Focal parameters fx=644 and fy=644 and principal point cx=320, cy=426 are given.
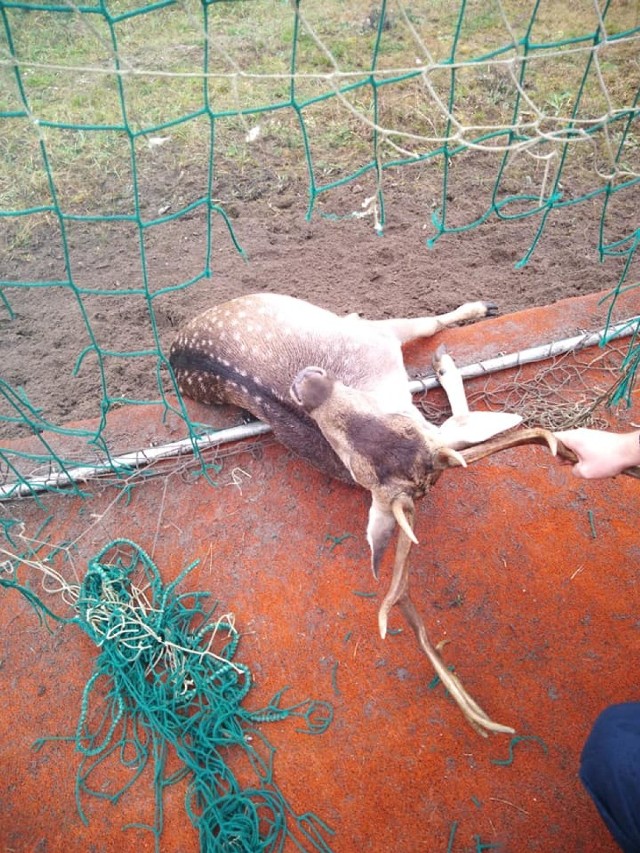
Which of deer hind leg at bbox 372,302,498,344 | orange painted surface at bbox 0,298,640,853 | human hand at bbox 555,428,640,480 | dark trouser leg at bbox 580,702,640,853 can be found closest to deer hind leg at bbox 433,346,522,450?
human hand at bbox 555,428,640,480

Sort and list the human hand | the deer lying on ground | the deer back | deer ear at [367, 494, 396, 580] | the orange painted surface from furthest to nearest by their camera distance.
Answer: the deer back < deer ear at [367, 494, 396, 580] < the deer lying on ground < the orange painted surface < the human hand

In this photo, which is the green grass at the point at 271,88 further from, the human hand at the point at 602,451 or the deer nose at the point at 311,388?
the human hand at the point at 602,451

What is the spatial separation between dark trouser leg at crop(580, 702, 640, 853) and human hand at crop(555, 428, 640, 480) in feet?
2.74

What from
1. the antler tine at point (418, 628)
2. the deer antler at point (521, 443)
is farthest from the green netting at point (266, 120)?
the deer antler at point (521, 443)

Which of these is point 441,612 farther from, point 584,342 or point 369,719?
point 584,342

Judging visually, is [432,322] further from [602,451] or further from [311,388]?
[602,451]

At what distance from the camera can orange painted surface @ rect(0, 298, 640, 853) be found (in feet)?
8.38

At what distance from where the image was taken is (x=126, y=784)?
2.71 metres

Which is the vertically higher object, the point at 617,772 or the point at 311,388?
the point at 311,388

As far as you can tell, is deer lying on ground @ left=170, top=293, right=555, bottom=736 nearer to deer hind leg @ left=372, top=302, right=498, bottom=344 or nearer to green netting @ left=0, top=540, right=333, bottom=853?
deer hind leg @ left=372, top=302, right=498, bottom=344

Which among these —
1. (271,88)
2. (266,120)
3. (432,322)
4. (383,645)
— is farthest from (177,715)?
(271,88)

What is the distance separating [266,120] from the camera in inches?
234

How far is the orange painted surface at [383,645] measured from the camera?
2.55 meters

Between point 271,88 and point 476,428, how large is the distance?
4939 millimetres
